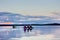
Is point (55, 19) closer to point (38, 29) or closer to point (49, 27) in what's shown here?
point (49, 27)

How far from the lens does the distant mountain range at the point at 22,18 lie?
2027 mm

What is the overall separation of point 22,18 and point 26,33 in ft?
0.74

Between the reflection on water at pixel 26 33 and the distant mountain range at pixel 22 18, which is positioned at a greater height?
the distant mountain range at pixel 22 18

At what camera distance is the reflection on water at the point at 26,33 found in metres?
2.01

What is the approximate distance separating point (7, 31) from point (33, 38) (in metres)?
0.39

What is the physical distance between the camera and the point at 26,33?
2.03 meters

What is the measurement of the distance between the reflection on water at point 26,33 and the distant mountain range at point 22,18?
3.9 inches

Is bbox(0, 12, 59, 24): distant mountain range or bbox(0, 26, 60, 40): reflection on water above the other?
bbox(0, 12, 59, 24): distant mountain range

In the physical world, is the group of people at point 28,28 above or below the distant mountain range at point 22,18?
below

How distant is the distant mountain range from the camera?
2027 mm

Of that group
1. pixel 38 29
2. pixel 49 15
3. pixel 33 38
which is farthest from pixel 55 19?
pixel 33 38

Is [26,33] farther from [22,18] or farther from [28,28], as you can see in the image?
[22,18]

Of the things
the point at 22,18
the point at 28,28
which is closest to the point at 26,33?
the point at 28,28

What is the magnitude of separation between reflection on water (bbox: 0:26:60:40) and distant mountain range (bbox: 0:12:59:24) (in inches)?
3.9
